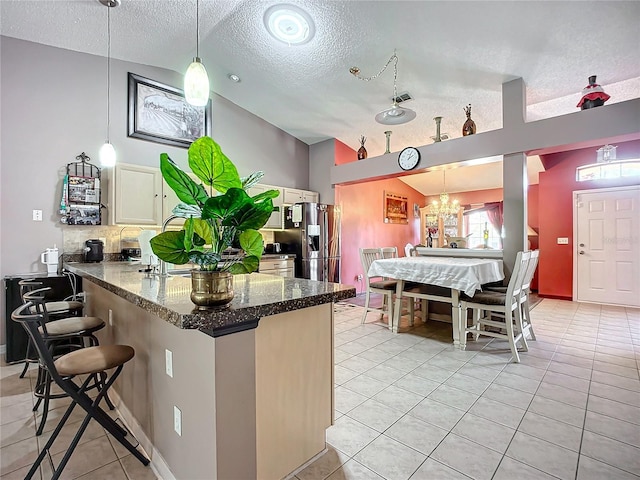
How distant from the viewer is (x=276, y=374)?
53.9 inches

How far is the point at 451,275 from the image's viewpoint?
10.6ft

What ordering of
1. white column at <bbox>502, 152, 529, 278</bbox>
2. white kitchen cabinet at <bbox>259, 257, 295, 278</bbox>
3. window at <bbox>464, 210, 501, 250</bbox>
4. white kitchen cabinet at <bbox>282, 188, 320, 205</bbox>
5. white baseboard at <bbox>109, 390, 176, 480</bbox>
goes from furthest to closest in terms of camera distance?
1. window at <bbox>464, 210, 501, 250</bbox>
2. white kitchen cabinet at <bbox>282, 188, 320, 205</bbox>
3. white kitchen cabinet at <bbox>259, 257, 295, 278</bbox>
4. white column at <bbox>502, 152, 529, 278</bbox>
5. white baseboard at <bbox>109, 390, 176, 480</bbox>

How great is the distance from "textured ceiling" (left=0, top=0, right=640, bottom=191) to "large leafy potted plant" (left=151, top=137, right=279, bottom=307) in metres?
2.65

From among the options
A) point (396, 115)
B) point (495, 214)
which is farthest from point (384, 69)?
point (495, 214)

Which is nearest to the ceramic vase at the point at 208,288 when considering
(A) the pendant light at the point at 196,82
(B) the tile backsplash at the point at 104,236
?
(A) the pendant light at the point at 196,82

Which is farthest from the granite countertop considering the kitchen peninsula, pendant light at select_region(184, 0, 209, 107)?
pendant light at select_region(184, 0, 209, 107)

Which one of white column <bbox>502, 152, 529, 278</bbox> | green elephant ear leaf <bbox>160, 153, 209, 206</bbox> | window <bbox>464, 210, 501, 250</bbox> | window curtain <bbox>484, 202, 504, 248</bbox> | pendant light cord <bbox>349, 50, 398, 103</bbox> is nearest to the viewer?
green elephant ear leaf <bbox>160, 153, 209, 206</bbox>

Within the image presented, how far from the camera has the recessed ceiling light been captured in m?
2.96

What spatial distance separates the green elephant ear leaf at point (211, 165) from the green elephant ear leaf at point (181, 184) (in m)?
0.05

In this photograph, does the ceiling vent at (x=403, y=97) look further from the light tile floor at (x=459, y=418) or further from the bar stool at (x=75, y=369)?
the bar stool at (x=75, y=369)

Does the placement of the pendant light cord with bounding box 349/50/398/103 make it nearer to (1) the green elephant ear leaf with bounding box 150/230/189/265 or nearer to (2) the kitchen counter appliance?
(1) the green elephant ear leaf with bounding box 150/230/189/265

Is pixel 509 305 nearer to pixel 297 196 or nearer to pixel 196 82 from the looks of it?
pixel 196 82

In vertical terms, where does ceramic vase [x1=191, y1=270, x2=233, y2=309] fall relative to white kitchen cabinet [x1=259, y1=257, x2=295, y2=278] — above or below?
above

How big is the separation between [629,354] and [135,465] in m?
4.19
